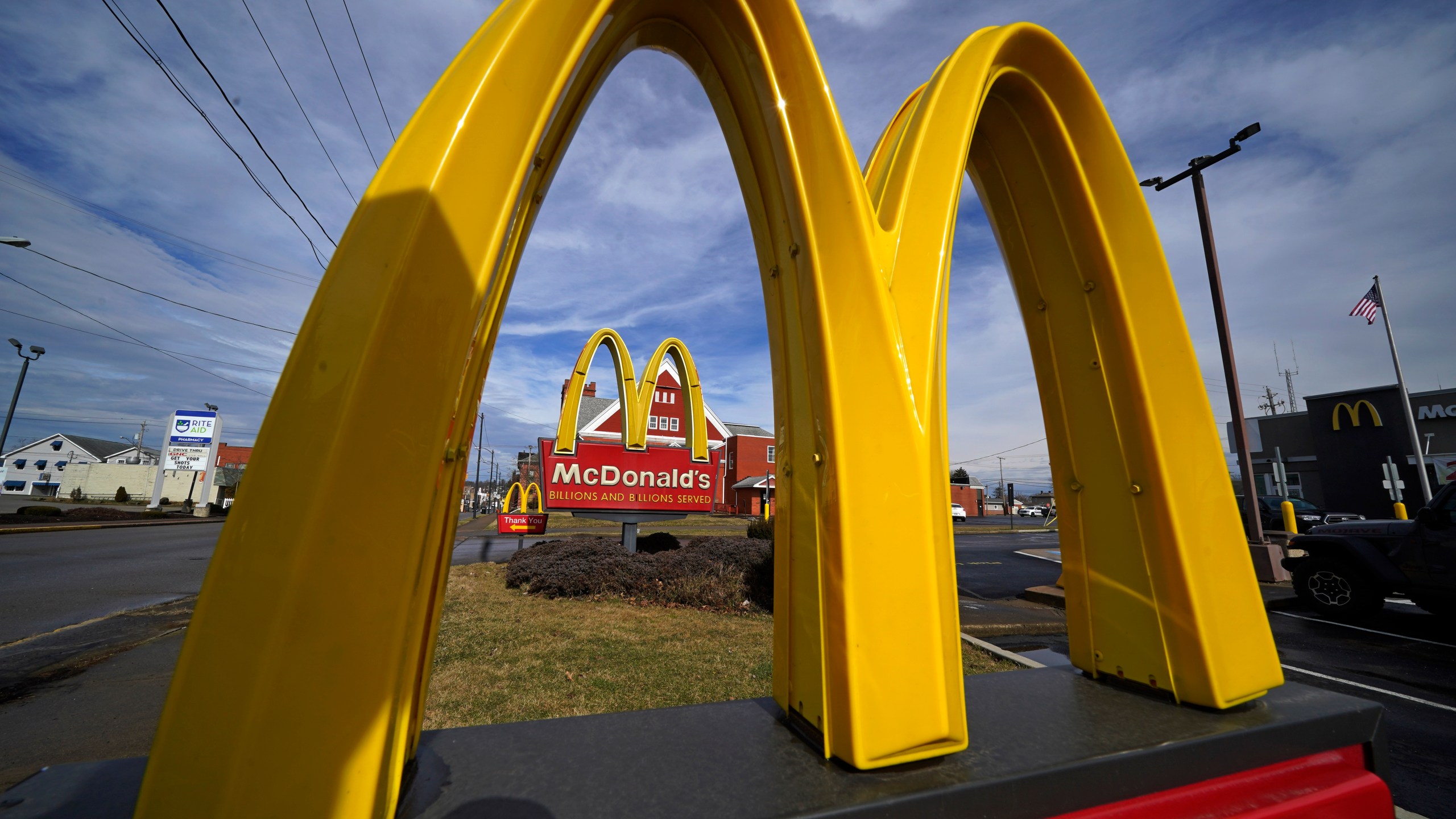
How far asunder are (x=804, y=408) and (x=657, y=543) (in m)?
11.2

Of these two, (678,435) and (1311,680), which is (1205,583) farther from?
(678,435)

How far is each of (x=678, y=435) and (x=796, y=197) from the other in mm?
36210

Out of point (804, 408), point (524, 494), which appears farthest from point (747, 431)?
point (804, 408)

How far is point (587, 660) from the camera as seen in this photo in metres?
5.20

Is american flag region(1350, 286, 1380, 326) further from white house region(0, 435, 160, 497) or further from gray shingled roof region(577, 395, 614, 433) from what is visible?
white house region(0, 435, 160, 497)

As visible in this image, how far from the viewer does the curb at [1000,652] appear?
16.9ft

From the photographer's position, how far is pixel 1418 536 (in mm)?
6531

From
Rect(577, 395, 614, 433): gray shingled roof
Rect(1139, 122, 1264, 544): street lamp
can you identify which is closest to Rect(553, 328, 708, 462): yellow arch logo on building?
Rect(1139, 122, 1264, 544): street lamp

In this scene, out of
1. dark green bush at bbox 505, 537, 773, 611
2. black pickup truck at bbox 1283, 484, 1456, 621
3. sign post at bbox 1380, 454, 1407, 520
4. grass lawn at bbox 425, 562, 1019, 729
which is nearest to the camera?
grass lawn at bbox 425, 562, 1019, 729

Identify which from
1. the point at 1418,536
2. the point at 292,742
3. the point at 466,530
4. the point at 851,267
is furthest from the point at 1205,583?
the point at 466,530

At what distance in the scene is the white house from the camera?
203 feet

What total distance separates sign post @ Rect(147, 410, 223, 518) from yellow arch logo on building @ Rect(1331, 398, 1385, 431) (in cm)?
5768

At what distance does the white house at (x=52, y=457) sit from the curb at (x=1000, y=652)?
3363 inches

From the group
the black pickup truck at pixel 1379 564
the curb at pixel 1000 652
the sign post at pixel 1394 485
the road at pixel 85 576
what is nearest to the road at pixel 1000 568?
the curb at pixel 1000 652
